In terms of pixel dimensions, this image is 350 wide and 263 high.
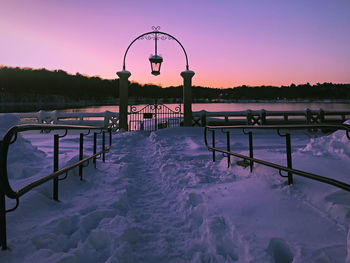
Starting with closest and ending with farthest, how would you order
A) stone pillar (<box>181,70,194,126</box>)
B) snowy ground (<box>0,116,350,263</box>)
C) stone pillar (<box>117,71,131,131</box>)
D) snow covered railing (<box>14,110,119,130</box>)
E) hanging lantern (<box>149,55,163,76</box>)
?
snowy ground (<box>0,116,350,263</box>)
hanging lantern (<box>149,55,163,76</box>)
stone pillar (<box>181,70,194,126</box>)
stone pillar (<box>117,71,131,131</box>)
snow covered railing (<box>14,110,119,130</box>)

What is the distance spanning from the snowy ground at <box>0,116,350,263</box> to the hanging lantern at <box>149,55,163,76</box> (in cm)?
860

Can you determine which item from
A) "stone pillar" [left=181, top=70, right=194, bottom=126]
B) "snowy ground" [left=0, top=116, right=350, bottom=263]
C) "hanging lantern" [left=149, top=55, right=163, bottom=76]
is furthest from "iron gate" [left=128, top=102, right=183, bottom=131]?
"snowy ground" [left=0, top=116, right=350, bottom=263]

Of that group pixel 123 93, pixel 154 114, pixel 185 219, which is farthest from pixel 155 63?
pixel 185 219

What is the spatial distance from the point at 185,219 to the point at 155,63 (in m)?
10.1

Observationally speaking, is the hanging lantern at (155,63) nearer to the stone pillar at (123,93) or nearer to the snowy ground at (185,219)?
the stone pillar at (123,93)

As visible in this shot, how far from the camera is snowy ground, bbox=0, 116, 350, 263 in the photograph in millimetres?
1811

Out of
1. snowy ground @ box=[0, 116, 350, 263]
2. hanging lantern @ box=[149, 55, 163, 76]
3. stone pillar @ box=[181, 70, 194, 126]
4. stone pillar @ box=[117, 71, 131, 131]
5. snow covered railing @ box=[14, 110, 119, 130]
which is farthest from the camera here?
snow covered railing @ box=[14, 110, 119, 130]

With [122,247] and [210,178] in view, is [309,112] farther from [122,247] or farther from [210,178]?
[122,247]

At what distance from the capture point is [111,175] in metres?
4.36

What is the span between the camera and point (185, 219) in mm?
2580

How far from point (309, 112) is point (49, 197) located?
51.8 feet

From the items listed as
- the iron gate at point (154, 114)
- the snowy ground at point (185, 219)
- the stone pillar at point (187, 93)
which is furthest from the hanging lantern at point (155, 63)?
the snowy ground at point (185, 219)

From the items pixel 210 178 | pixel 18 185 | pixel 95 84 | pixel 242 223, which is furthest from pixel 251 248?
pixel 95 84

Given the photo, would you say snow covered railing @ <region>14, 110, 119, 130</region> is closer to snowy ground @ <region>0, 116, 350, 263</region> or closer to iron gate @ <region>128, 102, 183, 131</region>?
iron gate @ <region>128, 102, 183, 131</region>
